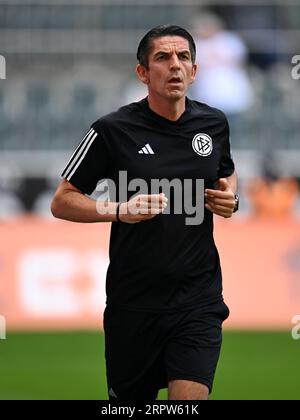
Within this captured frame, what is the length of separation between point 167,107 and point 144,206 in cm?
83

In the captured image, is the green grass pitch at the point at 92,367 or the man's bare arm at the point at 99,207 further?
the green grass pitch at the point at 92,367

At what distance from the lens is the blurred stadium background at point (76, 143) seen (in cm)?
1416

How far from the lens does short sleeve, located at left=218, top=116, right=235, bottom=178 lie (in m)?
7.29

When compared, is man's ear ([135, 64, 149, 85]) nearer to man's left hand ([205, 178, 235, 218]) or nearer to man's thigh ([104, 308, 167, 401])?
man's left hand ([205, 178, 235, 218])

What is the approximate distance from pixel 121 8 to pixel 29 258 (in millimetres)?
7626

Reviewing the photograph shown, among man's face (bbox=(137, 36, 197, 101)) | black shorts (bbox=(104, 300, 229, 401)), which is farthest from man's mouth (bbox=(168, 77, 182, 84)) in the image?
black shorts (bbox=(104, 300, 229, 401))

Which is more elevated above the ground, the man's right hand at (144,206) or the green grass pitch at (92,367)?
the man's right hand at (144,206)

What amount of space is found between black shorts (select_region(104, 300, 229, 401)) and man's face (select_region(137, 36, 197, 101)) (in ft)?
4.32

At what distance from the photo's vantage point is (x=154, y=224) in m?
6.86

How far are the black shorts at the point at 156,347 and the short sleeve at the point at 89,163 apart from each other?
31.2 inches

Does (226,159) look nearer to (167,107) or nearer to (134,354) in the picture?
(167,107)

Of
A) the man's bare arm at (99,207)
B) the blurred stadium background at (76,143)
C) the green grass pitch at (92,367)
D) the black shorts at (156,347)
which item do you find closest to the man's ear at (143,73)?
the man's bare arm at (99,207)

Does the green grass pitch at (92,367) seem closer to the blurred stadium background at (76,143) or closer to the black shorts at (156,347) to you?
the blurred stadium background at (76,143)
